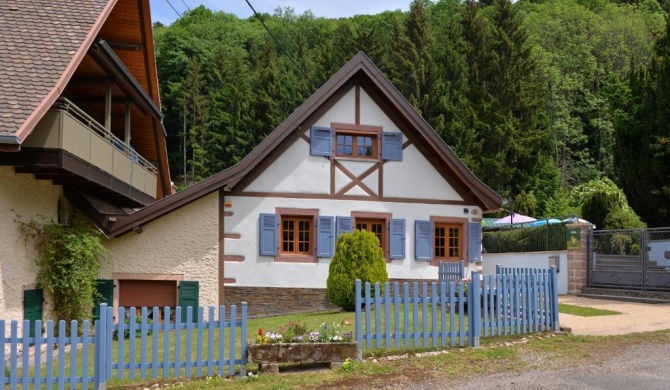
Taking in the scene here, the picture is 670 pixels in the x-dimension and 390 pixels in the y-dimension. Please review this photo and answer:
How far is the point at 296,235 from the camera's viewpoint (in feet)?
65.7

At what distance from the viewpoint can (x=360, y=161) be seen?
2044 cm

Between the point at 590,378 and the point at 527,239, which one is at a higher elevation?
the point at 527,239

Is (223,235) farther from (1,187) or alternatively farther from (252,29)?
(252,29)

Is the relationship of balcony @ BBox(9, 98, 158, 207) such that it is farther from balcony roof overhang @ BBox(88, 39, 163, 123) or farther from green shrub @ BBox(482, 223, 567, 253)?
green shrub @ BBox(482, 223, 567, 253)

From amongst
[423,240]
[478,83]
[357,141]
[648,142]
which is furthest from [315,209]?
[478,83]

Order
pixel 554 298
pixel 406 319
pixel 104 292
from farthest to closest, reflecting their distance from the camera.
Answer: pixel 104 292 < pixel 554 298 < pixel 406 319

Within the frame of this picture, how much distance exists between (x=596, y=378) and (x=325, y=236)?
10921mm

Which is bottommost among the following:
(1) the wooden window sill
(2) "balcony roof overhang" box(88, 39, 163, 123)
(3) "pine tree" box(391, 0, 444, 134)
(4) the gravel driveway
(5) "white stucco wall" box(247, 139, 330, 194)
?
(4) the gravel driveway

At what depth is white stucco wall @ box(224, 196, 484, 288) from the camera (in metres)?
19.3

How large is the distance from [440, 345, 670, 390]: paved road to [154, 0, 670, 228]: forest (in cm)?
2634

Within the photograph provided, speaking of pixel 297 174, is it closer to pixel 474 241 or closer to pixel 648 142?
pixel 474 241

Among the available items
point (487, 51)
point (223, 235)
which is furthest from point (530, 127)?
point (223, 235)

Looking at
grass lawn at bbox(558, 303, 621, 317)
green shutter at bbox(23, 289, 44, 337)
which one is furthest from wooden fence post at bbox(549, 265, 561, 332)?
green shutter at bbox(23, 289, 44, 337)

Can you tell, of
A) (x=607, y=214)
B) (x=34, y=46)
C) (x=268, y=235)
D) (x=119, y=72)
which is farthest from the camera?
(x=607, y=214)
